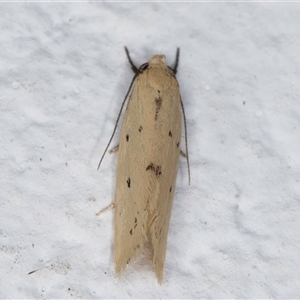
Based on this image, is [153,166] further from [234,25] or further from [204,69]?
[234,25]

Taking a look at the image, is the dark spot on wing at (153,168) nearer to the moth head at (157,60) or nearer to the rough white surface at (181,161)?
the rough white surface at (181,161)

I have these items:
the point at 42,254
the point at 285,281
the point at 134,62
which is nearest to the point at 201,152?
the point at 134,62

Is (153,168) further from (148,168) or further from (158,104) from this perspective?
(158,104)

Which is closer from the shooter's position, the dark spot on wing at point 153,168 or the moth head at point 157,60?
the dark spot on wing at point 153,168

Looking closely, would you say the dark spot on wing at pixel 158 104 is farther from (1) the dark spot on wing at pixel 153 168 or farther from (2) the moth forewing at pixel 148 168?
(1) the dark spot on wing at pixel 153 168

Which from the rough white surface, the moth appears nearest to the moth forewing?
the moth

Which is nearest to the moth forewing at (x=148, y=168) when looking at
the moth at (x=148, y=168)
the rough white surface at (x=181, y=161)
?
the moth at (x=148, y=168)

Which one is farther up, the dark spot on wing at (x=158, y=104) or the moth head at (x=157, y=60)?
the moth head at (x=157, y=60)

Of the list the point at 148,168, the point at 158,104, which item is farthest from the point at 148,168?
the point at 158,104
